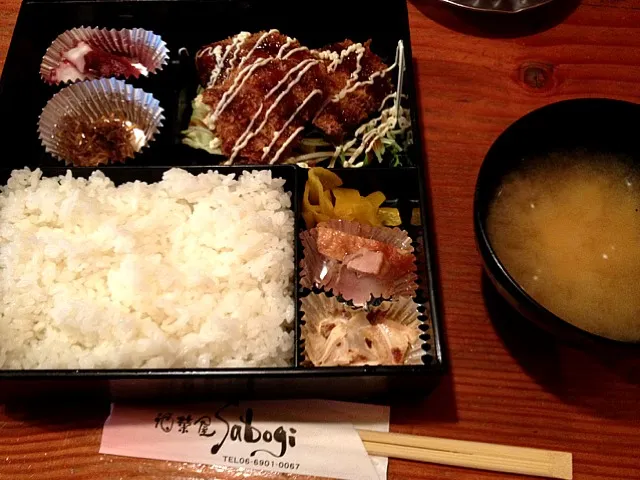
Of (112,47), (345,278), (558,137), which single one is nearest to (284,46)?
(112,47)

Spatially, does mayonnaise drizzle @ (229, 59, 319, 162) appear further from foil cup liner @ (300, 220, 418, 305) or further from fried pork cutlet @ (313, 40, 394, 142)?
foil cup liner @ (300, 220, 418, 305)

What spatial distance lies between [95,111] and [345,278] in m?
1.18

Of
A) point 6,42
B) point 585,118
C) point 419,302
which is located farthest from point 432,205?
point 6,42

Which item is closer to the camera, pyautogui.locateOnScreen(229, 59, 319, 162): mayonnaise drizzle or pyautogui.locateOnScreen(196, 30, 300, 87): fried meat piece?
pyautogui.locateOnScreen(229, 59, 319, 162): mayonnaise drizzle

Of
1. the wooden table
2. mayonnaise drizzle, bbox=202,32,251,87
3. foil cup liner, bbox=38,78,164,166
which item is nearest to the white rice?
the wooden table

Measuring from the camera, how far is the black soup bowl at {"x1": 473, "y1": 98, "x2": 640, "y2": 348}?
4.61 feet

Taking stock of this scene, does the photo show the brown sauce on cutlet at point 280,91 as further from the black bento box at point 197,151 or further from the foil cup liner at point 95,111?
the foil cup liner at point 95,111

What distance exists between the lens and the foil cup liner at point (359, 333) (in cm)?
148

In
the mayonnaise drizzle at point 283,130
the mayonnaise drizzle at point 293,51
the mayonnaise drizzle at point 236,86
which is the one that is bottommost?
the mayonnaise drizzle at point 283,130

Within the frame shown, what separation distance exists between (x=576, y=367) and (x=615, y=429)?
0.17 metres

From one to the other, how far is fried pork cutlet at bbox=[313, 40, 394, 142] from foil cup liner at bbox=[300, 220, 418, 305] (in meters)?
0.47

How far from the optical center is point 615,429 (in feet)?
4.69

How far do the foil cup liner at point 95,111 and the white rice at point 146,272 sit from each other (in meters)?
0.33

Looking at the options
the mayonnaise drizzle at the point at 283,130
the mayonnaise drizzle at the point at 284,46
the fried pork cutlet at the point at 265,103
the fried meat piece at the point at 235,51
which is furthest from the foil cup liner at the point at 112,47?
the mayonnaise drizzle at the point at 283,130
